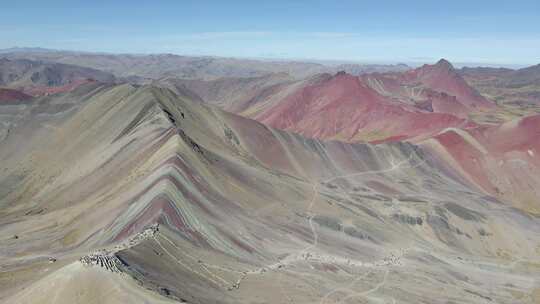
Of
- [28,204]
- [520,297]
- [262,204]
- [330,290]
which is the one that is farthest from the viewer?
[28,204]

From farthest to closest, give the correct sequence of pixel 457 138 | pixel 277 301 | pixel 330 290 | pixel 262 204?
pixel 457 138 < pixel 262 204 < pixel 330 290 < pixel 277 301

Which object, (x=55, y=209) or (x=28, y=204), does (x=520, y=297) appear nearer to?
(x=55, y=209)

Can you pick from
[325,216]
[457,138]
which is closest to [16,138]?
[325,216]

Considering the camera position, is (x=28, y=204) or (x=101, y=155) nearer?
(x=28, y=204)

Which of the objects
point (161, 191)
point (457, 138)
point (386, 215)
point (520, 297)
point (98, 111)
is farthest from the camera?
point (457, 138)

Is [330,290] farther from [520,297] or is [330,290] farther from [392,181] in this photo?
[392,181]

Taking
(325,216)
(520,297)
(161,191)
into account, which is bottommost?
(520,297)

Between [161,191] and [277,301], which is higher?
[161,191]

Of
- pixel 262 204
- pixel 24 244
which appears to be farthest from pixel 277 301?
pixel 24 244

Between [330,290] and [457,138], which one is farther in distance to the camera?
[457,138]
